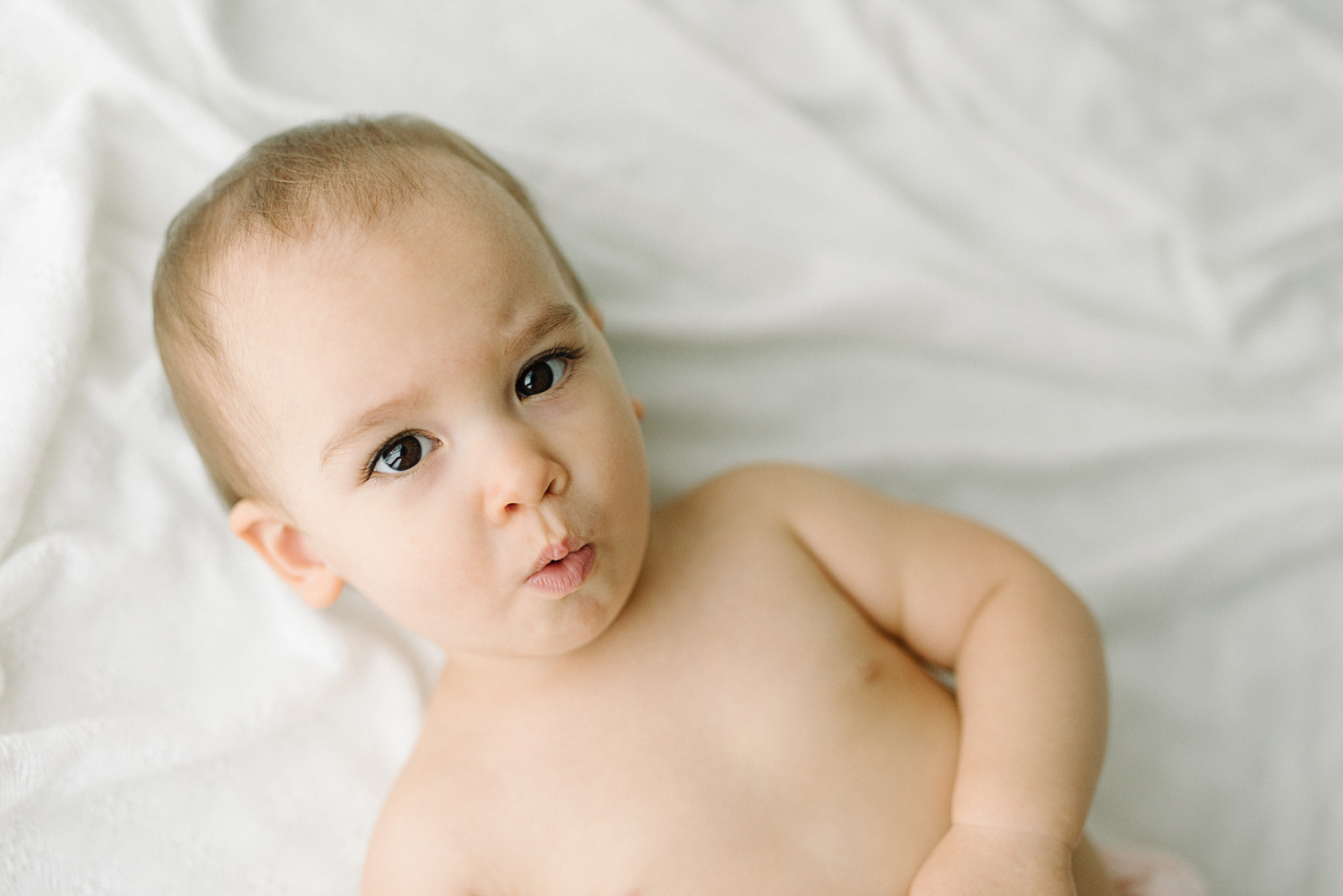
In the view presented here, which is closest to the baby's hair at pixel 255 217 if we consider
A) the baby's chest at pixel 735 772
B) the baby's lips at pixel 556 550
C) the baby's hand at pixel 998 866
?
the baby's lips at pixel 556 550

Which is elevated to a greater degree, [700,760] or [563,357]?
[563,357]

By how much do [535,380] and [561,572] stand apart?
0.21m

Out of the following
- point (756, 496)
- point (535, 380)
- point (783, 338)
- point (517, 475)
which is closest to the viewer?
point (517, 475)

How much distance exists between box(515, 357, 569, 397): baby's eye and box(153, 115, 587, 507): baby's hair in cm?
14

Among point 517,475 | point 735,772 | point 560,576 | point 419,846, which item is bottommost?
point 419,846

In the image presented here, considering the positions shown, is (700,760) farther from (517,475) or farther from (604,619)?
(517,475)

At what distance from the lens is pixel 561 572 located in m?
1.09

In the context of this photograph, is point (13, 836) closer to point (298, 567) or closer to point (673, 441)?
point (298, 567)

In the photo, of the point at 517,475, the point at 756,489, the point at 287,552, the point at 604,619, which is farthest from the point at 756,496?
the point at 287,552

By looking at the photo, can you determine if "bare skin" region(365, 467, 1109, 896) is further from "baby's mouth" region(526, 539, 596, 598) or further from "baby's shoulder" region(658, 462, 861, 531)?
"baby's mouth" region(526, 539, 596, 598)

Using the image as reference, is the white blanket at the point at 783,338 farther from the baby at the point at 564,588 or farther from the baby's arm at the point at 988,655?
the baby's arm at the point at 988,655

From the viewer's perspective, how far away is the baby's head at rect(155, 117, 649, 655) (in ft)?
3.43

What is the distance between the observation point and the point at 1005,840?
3.63 feet

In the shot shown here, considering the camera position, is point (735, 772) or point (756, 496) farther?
point (756, 496)
